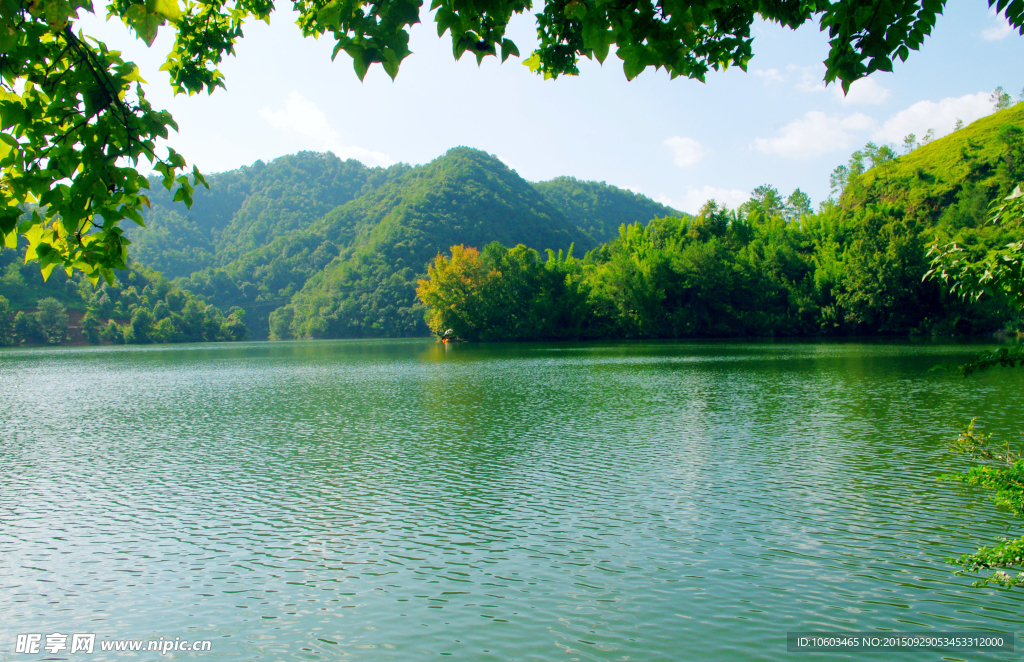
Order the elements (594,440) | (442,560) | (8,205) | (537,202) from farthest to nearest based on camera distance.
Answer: (537,202)
(594,440)
(442,560)
(8,205)

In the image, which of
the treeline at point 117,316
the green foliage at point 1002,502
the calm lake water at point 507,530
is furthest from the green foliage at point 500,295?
the green foliage at point 1002,502

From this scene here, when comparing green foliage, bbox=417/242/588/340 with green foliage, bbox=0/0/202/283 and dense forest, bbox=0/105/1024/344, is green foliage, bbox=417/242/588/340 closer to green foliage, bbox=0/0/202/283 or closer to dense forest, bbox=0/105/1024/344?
dense forest, bbox=0/105/1024/344

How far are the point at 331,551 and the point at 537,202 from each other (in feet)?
438

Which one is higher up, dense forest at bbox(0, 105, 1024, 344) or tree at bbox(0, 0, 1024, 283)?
dense forest at bbox(0, 105, 1024, 344)

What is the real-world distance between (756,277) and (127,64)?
242ft

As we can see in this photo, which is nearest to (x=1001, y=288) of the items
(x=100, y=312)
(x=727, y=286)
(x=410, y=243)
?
(x=727, y=286)

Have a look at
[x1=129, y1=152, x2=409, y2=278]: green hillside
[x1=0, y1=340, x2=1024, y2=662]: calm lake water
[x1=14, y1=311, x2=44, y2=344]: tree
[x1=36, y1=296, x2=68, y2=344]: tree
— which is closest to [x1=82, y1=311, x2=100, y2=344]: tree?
[x1=36, y1=296, x2=68, y2=344]: tree

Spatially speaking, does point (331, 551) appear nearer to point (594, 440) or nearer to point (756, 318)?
point (594, 440)

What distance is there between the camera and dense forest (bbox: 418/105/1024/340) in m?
62.6

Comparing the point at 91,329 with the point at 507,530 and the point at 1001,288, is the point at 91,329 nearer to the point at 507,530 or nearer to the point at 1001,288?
the point at 507,530

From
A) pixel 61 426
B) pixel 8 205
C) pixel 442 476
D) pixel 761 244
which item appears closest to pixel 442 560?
pixel 442 476

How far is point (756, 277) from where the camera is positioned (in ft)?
234

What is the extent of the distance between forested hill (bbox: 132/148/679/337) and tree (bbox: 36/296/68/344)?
1589 inches

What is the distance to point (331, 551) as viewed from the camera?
8.79 m
